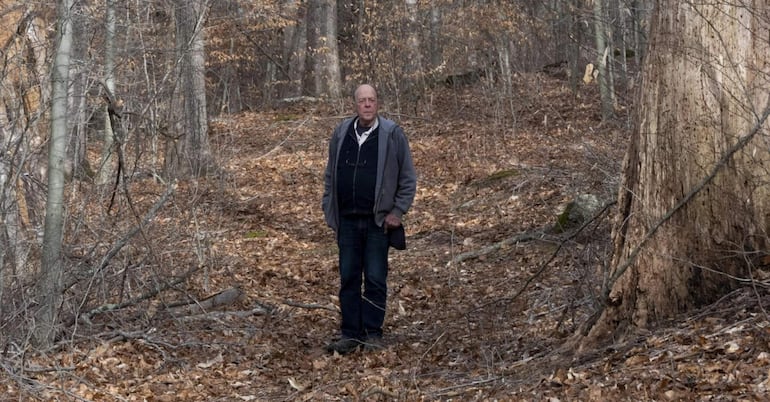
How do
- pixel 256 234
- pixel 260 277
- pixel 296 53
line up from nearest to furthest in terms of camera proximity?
pixel 260 277 < pixel 256 234 < pixel 296 53

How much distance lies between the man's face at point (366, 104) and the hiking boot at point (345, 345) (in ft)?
5.14

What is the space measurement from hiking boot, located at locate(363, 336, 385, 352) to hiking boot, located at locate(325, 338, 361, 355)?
69 mm

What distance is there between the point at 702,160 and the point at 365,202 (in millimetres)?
2502

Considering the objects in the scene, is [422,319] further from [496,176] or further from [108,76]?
[496,176]

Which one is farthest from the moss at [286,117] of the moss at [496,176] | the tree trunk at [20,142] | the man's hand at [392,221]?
the man's hand at [392,221]

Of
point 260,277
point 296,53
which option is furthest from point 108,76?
point 296,53

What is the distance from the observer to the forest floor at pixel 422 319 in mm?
5141

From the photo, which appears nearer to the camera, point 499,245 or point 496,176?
point 499,245

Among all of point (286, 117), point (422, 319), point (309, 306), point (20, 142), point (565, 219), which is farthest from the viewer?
point (286, 117)

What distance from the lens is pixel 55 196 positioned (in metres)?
6.53

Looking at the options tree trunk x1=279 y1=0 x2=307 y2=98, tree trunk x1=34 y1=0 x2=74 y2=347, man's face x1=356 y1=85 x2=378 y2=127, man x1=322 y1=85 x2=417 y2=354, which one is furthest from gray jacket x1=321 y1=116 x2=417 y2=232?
tree trunk x1=279 y1=0 x2=307 y2=98

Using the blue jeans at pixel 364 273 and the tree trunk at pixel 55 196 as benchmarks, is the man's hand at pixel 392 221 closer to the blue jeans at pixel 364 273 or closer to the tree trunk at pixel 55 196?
the blue jeans at pixel 364 273

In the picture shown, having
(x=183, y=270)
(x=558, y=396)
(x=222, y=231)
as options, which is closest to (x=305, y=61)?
(x=222, y=231)

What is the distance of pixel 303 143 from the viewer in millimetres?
19141
